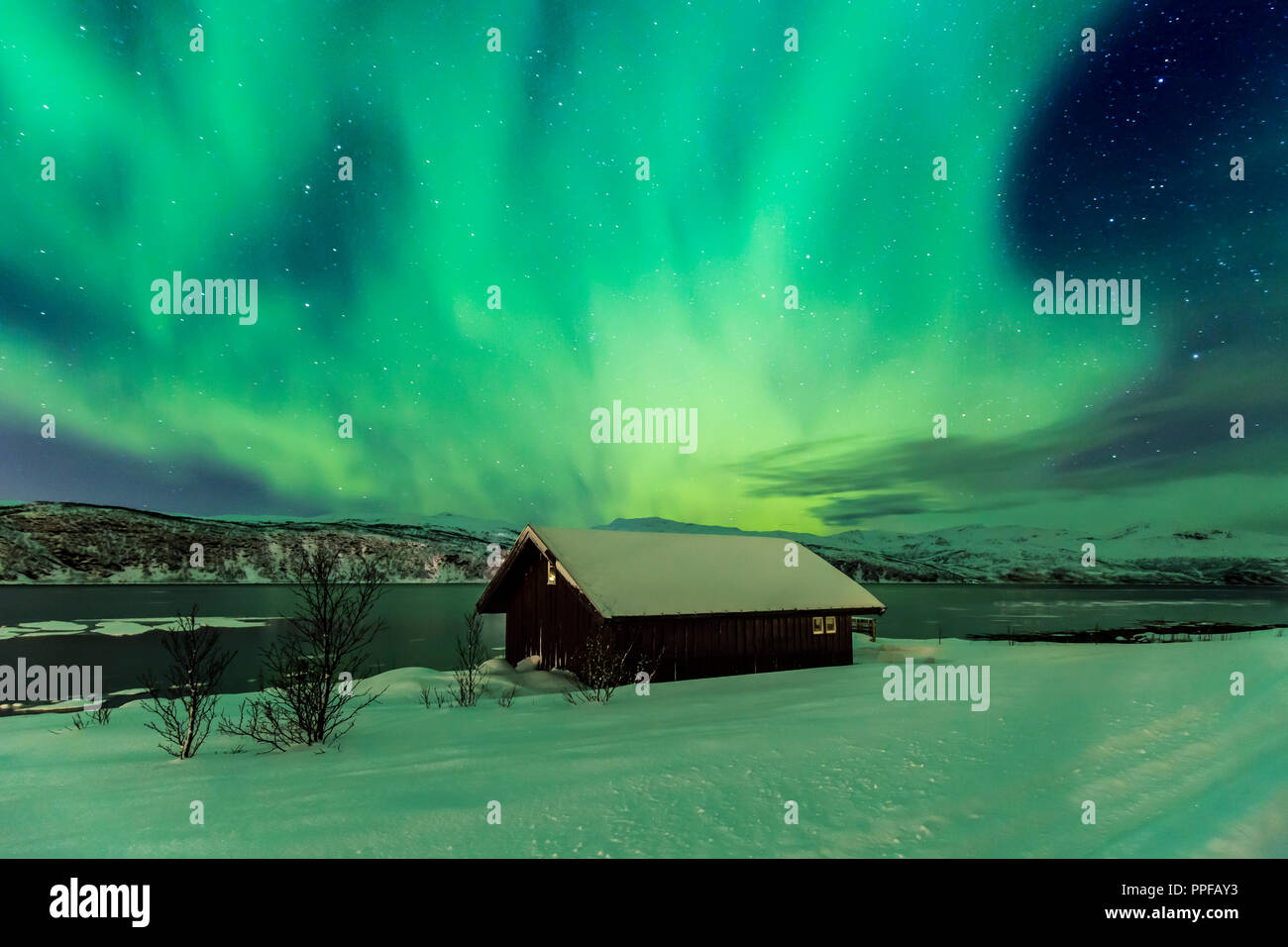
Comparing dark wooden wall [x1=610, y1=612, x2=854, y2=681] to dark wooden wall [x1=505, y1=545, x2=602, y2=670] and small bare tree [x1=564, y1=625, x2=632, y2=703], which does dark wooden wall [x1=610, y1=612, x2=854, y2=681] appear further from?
dark wooden wall [x1=505, y1=545, x2=602, y2=670]

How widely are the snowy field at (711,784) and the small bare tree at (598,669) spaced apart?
5.97 ft

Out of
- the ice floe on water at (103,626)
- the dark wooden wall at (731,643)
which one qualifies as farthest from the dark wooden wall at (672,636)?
the ice floe on water at (103,626)

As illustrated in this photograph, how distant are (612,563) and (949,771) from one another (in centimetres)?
1556

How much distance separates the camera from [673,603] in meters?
21.7

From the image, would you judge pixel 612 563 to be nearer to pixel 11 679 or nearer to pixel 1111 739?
pixel 1111 739

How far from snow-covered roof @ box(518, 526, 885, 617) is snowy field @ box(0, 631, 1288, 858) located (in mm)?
5939

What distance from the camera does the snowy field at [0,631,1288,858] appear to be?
263 inches

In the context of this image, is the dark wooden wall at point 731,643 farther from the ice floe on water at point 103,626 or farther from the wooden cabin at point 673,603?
the ice floe on water at point 103,626

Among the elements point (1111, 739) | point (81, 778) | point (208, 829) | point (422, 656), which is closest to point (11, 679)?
point (422, 656)

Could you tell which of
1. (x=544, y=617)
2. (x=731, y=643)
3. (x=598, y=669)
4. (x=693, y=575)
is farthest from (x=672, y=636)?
(x=544, y=617)

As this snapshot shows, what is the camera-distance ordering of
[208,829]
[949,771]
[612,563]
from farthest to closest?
1. [612,563]
2. [949,771]
3. [208,829]

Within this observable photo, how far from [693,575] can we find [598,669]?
6971 mm
